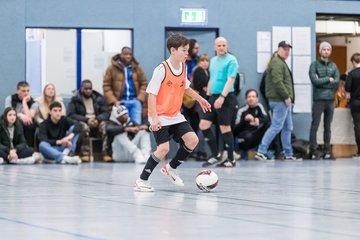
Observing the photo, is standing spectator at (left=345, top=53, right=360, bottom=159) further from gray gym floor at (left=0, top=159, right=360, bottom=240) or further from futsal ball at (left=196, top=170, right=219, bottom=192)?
futsal ball at (left=196, top=170, right=219, bottom=192)

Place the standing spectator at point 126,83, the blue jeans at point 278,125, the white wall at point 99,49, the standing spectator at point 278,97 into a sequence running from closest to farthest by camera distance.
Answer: the standing spectator at point 278,97
the blue jeans at point 278,125
the standing spectator at point 126,83
the white wall at point 99,49

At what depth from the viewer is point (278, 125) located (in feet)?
62.2

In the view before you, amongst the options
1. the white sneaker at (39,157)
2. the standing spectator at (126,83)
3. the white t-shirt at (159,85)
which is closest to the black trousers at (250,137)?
the standing spectator at (126,83)

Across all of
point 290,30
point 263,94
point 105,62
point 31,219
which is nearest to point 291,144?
point 263,94

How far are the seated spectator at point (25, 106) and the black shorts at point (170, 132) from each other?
328 inches

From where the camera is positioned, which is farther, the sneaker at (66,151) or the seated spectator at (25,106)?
the seated spectator at (25,106)

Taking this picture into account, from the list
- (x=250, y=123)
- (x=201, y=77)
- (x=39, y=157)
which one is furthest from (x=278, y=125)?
(x=39, y=157)

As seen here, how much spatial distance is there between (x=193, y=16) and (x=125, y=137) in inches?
131

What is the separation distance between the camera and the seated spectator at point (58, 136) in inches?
716

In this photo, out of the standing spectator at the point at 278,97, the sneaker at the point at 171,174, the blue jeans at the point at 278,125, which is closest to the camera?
the sneaker at the point at 171,174

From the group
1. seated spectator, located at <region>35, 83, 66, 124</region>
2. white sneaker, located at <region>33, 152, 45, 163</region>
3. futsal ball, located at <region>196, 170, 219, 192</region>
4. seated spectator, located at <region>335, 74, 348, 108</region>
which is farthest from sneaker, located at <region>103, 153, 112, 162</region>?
futsal ball, located at <region>196, 170, 219, 192</region>

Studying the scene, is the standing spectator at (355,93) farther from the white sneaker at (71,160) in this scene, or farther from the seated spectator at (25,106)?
the seated spectator at (25,106)

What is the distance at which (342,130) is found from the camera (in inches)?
845

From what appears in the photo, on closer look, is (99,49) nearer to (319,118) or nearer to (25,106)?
(25,106)
